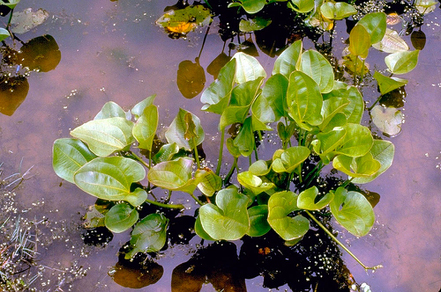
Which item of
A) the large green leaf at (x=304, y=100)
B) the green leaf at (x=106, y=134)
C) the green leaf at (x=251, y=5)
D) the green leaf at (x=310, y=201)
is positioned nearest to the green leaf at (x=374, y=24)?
the green leaf at (x=251, y=5)

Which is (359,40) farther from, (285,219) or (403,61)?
(285,219)

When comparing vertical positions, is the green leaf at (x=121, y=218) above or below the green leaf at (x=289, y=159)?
below

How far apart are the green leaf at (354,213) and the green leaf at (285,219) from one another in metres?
0.13

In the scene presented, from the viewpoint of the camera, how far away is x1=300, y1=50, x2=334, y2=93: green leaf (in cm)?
148

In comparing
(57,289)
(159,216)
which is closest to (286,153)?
(159,216)

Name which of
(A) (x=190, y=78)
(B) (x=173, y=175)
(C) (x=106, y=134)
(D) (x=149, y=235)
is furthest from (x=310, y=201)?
(A) (x=190, y=78)

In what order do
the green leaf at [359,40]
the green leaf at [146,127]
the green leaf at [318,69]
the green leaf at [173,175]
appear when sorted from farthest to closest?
the green leaf at [359,40] → the green leaf at [318,69] → the green leaf at [146,127] → the green leaf at [173,175]

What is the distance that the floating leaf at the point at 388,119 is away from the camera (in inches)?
73.9

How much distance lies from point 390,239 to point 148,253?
915mm

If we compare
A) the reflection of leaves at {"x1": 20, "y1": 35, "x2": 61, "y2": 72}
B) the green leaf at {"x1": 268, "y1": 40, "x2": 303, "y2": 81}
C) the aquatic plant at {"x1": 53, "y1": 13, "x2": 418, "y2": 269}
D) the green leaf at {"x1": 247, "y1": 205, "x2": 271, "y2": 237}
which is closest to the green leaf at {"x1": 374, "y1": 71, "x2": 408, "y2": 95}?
the aquatic plant at {"x1": 53, "y1": 13, "x2": 418, "y2": 269}

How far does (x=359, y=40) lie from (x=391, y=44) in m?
0.42

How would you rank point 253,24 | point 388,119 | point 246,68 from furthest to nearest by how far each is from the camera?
point 253,24, point 388,119, point 246,68

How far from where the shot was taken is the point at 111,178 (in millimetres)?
1352

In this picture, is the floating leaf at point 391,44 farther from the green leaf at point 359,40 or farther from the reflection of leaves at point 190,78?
the reflection of leaves at point 190,78
